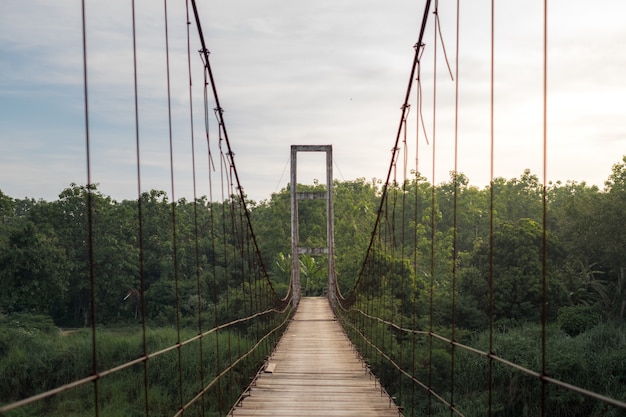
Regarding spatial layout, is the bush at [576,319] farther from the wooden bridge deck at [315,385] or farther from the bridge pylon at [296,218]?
the wooden bridge deck at [315,385]

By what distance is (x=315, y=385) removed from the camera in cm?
637

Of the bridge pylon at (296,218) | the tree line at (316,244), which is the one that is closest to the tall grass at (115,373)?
the bridge pylon at (296,218)

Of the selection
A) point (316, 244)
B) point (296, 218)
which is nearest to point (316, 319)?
point (296, 218)

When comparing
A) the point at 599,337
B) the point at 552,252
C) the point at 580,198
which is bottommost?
the point at 599,337

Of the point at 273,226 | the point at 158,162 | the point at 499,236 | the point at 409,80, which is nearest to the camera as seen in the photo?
the point at 409,80

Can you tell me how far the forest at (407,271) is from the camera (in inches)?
666

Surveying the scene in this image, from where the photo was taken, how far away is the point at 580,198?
24.5m

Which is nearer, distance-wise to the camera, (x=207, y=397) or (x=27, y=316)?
(x=207, y=397)

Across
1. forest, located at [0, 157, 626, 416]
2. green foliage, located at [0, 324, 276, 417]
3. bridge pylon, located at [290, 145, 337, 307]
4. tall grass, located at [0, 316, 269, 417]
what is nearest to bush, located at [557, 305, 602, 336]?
forest, located at [0, 157, 626, 416]

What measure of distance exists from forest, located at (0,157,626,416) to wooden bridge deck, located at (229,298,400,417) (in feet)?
12.9

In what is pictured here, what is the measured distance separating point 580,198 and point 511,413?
1161 centimetres

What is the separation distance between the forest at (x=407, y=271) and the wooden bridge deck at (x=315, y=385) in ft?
12.9

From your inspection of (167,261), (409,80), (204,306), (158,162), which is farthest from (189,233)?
(409,80)

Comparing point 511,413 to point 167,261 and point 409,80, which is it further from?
point 167,261
